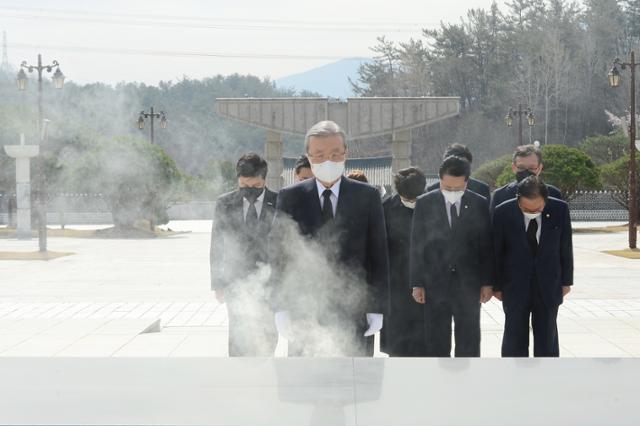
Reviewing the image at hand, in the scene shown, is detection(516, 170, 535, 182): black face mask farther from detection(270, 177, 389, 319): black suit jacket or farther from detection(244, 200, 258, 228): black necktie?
detection(270, 177, 389, 319): black suit jacket

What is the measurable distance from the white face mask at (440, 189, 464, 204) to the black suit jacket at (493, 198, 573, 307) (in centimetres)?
27

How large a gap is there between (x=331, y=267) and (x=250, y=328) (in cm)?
Answer: 159

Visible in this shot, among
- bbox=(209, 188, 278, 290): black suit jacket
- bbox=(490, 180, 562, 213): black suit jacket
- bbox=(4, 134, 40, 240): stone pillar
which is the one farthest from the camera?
bbox=(4, 134, 40, 240): stone pillar

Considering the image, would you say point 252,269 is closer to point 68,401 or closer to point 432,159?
point 68,401

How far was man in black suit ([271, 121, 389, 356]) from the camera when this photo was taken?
4688 millimetres

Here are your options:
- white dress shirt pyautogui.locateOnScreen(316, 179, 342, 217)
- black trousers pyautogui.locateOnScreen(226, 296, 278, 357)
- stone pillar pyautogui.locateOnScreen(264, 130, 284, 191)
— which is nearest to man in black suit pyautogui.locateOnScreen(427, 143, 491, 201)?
black trousers pyautogui.locateOnScreen(226, 296, 278, 357)

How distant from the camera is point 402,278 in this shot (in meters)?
6.43

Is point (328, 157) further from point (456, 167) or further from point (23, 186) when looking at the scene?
point (23, 186)

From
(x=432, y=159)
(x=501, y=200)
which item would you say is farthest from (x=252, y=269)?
(x=432, y=159)

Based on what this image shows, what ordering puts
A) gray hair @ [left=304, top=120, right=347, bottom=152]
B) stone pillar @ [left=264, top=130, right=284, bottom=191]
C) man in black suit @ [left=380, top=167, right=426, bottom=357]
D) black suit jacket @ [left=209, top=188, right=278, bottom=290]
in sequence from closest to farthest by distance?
1. gray hair @ [left=304, top=120, right=347, bottom=152]
2. black suit jacket @ [left=209, top=188, right=278, bottom=290]
3. man in black suit @ [left=380, top=167, right=426, bottom=357]
4. stone pillar @ [left=264, top=130, right=284, bottom=191]

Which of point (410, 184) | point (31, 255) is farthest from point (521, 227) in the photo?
point (31, 255)

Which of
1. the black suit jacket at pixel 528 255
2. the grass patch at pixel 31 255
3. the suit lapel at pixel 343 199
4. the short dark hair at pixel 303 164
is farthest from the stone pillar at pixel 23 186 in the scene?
the suit lapel at pixel 343 199

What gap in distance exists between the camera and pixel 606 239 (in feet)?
88.7

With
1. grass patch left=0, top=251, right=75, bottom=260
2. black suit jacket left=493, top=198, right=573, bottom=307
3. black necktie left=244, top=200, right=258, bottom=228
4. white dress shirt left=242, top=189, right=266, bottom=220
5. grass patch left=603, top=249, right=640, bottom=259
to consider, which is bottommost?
grass patch left=603, top=249, right=640, bottom=259
